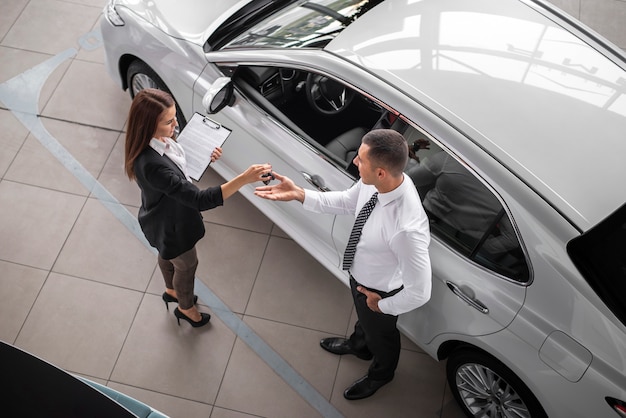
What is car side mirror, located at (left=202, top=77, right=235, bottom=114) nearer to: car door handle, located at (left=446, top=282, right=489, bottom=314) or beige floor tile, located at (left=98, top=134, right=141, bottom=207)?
beige floor tile, located at (left=98, top=134, right=141, bottom=207)

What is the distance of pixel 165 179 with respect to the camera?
286cm

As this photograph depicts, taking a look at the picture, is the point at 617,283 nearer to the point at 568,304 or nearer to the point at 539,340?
the point at 568,304

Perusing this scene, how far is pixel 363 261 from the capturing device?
300cm

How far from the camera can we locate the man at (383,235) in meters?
2.70

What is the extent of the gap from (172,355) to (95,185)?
143cm

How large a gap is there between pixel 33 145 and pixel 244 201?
5.41 ft

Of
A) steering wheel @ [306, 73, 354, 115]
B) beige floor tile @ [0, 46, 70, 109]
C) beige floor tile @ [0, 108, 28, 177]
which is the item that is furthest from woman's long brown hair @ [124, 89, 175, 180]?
beige floor tile @ [0, 46, 70, 109]

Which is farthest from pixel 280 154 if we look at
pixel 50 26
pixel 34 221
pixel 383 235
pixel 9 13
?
pixel 9 13

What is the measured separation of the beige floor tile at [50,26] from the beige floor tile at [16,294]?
2.04 m

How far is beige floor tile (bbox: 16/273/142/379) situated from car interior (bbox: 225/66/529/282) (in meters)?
1.53

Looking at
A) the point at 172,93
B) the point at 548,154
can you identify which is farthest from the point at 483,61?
the point at 172,93

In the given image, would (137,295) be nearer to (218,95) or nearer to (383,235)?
(218,95)

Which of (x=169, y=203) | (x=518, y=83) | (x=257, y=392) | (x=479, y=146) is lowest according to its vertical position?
(x=257, y=392)

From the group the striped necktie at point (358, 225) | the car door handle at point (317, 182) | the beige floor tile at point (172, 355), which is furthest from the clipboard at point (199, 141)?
the beige floor tile at point (172, 355)
